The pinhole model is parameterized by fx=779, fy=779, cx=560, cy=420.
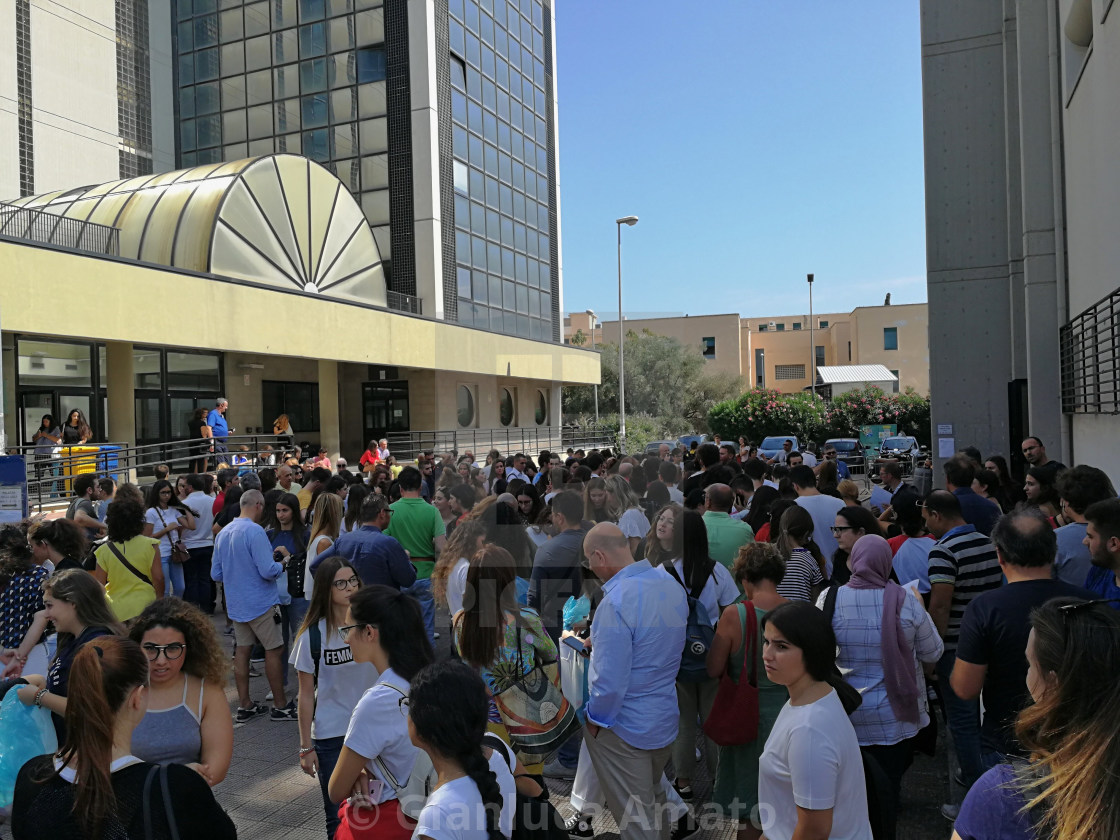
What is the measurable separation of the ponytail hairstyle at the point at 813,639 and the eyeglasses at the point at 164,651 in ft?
7.36

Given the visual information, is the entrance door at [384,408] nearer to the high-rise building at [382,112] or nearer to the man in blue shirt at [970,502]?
the high-rise building at [382,112]

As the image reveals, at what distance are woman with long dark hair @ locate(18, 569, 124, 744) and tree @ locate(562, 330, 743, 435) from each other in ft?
147


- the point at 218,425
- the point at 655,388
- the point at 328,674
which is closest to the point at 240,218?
the point at 218,425

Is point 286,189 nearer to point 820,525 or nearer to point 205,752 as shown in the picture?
point 820,525

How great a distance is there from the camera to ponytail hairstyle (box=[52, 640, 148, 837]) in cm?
228

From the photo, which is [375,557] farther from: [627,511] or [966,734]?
[966,734]

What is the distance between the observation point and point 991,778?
5.90 ft

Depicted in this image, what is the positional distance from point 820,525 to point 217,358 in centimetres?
2258

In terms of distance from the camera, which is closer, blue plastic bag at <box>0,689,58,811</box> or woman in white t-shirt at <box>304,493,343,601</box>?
blue plastic bag at <box>0,689,58,811</box>

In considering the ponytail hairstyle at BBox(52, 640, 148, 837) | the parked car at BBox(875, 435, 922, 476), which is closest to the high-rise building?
the parked car at BBox(875, 435, 922, 476)

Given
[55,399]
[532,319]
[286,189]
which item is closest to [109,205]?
[286,189]

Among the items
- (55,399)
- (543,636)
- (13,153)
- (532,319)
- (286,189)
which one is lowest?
(543,636)

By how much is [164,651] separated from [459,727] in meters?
1.42

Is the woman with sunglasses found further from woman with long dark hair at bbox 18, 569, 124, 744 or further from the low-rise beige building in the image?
the low-rise beige building
